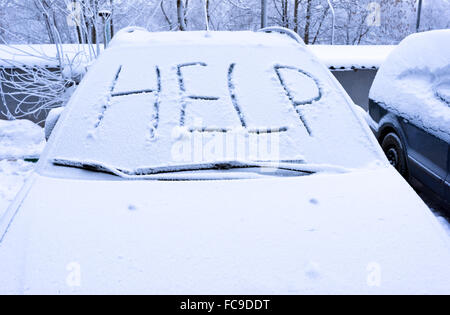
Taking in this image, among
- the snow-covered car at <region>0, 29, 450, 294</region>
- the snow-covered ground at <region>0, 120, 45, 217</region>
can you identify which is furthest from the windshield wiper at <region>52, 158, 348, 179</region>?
the snow-covered ground at <region>0, 120, 45, 217</region>

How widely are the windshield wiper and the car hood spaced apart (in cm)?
6

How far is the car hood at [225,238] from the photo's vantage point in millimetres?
1348

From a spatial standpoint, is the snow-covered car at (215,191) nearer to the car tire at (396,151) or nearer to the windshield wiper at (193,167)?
the windshield wiper at (193,167)

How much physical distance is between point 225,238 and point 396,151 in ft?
11.3

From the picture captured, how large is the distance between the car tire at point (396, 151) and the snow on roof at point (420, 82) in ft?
0.96

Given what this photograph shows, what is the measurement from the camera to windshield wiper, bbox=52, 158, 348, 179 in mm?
1872

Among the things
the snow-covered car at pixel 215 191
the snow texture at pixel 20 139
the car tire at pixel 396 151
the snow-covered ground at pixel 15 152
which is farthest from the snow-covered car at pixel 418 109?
the snow texture at pixel 20 139

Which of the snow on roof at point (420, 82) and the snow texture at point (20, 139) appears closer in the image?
the snow on roof at point (420, 82)

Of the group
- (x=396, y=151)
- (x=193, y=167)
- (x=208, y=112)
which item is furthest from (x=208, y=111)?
(x=396, y=151)

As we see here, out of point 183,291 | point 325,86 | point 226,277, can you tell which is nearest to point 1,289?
point 183,291

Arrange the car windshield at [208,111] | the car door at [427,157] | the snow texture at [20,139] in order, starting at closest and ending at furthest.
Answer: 1. the car windshield at [208,111]
2. the car door at [427,157]
3. the snow texture at [20,139]

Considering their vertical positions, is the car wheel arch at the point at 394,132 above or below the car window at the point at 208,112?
below

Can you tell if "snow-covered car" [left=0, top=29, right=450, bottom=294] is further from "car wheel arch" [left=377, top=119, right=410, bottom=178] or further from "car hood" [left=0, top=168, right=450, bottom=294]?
"car wheel arch" [left=377, top=119, right=410, bottom=178]

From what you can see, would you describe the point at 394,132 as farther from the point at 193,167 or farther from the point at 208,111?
the point at 193,167
